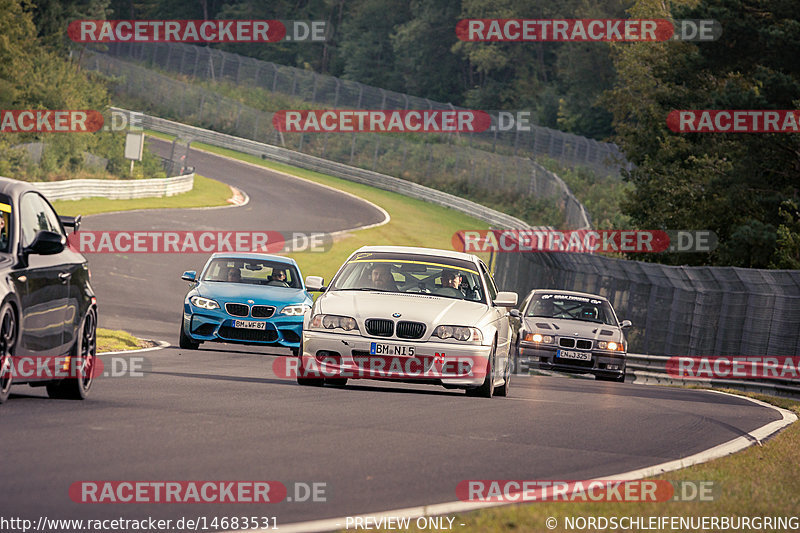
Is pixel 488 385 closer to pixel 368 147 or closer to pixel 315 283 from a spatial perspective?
pixel 315 283

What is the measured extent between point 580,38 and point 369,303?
86.4m

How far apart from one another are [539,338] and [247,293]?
17.2 ft

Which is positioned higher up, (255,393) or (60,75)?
(60,75)

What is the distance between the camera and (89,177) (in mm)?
55656

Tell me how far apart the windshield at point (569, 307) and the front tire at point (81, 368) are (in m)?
12.4

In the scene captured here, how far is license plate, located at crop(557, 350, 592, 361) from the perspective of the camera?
2119cm

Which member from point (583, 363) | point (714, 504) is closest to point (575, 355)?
point (583, 363)

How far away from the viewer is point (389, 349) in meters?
12.8

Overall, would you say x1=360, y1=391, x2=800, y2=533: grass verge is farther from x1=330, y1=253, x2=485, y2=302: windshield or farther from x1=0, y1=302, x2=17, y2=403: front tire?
x1=330, y1=253, x2=485, y2=302: windshield

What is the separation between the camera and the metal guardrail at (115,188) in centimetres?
4644

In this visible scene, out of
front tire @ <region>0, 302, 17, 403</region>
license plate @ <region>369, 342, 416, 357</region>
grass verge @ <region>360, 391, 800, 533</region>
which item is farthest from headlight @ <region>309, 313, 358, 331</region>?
grass verge @ <region>360, 391, 800, 533</region>

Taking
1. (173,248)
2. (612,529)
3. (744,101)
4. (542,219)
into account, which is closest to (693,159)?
(744,101)

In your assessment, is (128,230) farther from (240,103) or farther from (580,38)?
(580,38)

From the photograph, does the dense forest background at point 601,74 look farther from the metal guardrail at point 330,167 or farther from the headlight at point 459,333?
the headlight at point 459,333
